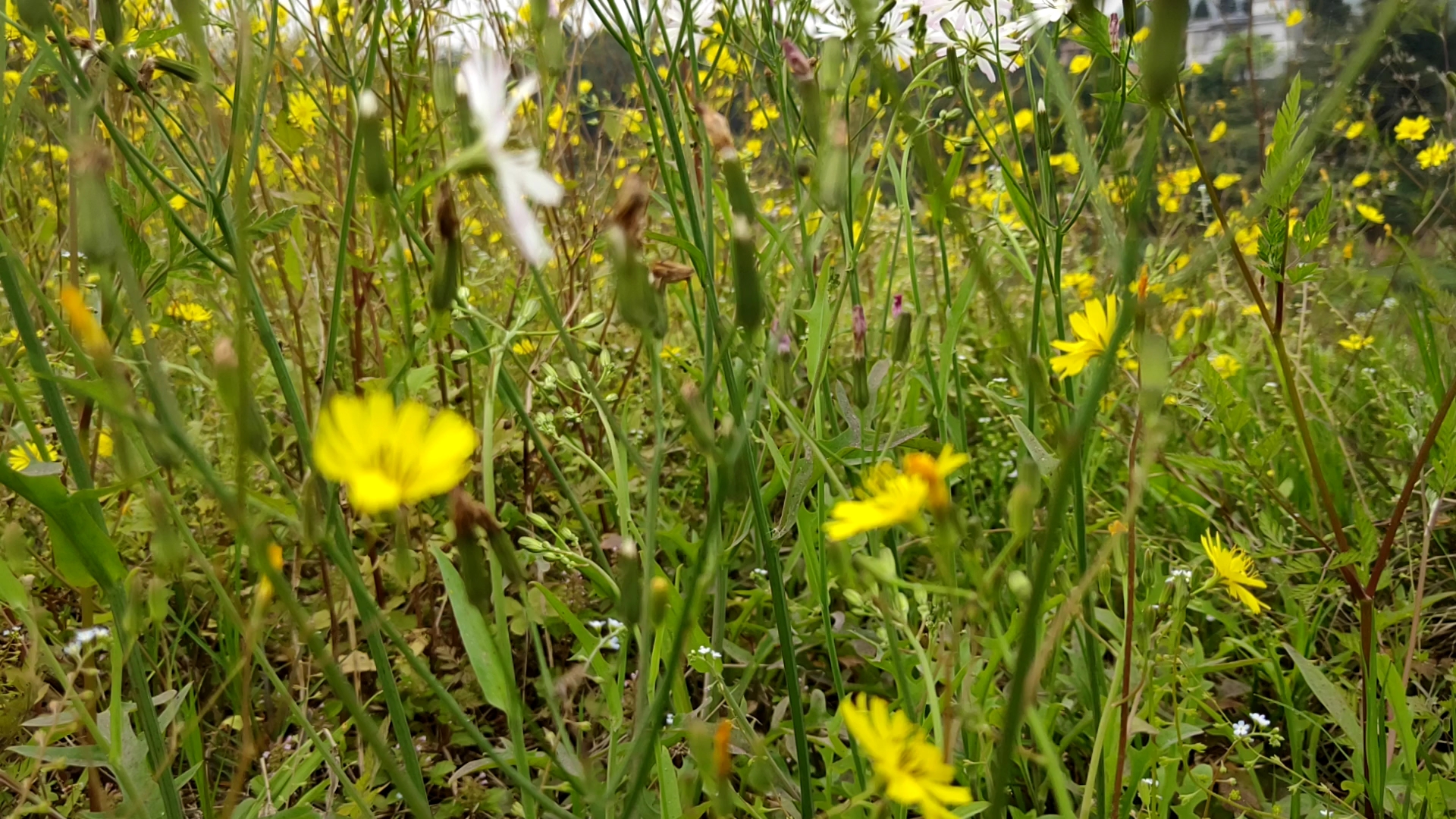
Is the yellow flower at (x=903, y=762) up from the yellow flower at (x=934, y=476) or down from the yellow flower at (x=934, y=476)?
down

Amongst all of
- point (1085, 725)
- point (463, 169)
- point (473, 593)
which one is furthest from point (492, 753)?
point (1085, 725)

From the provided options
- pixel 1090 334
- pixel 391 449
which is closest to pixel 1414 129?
pixel 1090 334

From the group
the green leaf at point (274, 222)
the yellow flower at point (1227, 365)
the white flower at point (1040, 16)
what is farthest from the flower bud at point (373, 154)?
the yellow flower at point (1227, 365)

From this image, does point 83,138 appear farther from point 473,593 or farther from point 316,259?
point 316,259

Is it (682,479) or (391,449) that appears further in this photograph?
(682,479)

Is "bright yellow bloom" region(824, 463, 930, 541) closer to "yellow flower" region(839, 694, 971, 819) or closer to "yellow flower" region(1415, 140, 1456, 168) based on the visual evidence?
"yellow flower" region(839, 694, 971, 819)

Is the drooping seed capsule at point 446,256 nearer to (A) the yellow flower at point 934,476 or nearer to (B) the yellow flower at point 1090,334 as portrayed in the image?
(A) the yellow flower at point 934,476

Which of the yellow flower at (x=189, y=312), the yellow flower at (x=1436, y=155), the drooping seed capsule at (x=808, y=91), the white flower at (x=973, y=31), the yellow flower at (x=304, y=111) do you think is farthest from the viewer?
the yellow flower at (x=1436, y=155)

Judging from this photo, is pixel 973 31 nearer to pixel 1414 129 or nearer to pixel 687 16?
pixel 687 16
